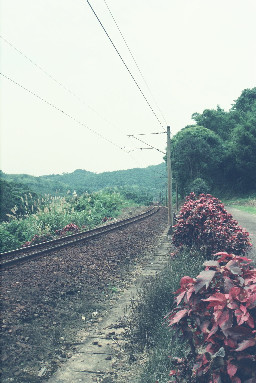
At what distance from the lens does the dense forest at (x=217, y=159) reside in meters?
45.8

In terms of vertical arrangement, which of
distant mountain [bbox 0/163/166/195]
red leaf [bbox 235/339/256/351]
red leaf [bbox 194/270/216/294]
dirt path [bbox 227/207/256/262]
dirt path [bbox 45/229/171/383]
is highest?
distant mountain [bbox 0/163/166/195]

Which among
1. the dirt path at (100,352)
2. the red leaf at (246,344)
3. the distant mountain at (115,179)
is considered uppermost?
the distant mountain at (115,179)

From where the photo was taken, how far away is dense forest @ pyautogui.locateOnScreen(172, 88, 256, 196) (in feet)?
150

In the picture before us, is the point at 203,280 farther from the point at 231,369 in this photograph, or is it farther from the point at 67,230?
the point at 67,230

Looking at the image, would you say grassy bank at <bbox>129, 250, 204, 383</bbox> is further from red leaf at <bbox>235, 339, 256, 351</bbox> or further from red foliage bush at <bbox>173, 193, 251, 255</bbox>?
red leaf at <bbox>235, 339, 256, 351</bbox>

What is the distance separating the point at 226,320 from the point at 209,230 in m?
5.27

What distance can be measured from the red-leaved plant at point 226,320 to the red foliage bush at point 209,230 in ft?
15.8

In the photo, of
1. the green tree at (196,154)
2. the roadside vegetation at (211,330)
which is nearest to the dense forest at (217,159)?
the green tree at (196,154)

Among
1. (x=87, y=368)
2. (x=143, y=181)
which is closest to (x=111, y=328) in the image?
(x=87, y=368)

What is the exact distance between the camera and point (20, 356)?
4.16 m

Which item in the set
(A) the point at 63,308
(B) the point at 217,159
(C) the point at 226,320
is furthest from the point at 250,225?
(B) the point at 217,159

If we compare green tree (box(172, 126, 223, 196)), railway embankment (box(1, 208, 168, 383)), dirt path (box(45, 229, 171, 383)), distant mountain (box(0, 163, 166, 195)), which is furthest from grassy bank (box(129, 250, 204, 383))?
distant mountain (box(0, 163, 166, 195))

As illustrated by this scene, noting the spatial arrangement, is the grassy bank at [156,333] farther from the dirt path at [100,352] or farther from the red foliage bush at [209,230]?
the red foliage bush at [209,230]

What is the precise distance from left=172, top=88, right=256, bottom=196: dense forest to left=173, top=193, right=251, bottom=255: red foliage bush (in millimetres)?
37431
